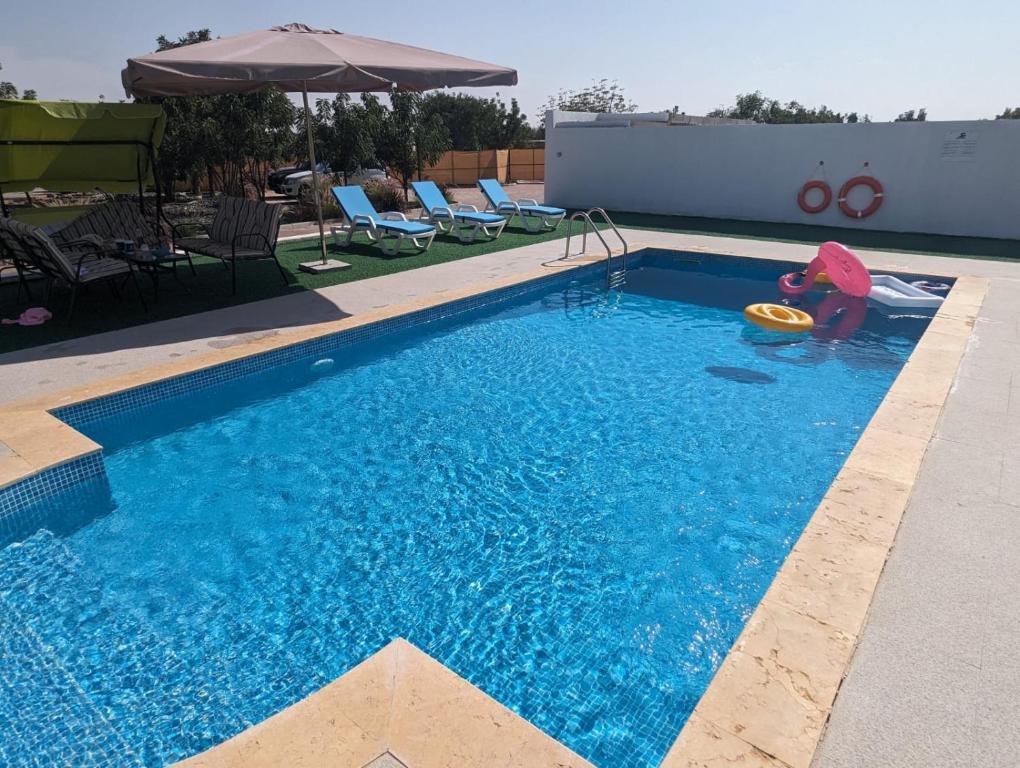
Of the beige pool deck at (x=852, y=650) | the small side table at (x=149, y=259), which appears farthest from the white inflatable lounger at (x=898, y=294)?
the small side table at (x=149, y=259)

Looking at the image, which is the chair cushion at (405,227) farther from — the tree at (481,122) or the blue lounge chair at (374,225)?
the tree at (481,122)

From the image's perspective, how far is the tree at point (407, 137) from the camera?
61.3ft

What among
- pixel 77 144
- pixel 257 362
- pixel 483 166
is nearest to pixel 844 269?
pixel 257 362

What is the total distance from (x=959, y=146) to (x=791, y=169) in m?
2.93

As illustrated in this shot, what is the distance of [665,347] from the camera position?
6504 millimetres

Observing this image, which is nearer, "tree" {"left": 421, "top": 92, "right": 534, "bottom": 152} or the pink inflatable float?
the pink inflatable float

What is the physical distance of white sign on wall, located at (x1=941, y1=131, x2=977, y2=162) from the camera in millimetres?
11617

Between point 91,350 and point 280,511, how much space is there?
9.49 feet

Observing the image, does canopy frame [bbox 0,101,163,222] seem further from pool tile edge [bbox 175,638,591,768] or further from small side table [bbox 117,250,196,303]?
pool tile edge [bbox 175,638,591,768]

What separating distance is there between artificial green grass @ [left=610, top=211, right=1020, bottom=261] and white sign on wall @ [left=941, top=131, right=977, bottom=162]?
4.73 ft

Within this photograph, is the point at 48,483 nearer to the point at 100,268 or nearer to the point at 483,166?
the point at 100,268

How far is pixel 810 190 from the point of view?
43.7 ft

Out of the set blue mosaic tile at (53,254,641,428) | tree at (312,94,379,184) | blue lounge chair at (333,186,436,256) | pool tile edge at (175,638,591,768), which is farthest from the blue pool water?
tree at (312,94,379,184)

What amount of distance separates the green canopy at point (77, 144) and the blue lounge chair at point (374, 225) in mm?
2642
